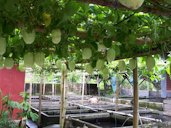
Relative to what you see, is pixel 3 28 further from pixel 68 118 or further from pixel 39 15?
pixel 68 118

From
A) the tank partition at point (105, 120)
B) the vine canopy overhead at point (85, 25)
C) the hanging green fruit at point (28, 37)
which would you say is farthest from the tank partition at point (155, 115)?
the hanging green fruit at point (28, 37)

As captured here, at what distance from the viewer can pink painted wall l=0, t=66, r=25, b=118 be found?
19.5 feet

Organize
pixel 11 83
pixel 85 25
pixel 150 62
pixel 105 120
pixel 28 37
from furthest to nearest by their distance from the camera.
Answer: pixel 105 120, pixel 11 83, pixel 150 62, pixel 85 25, pixel 28 37

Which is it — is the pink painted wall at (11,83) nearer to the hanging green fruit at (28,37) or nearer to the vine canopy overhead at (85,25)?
the vine canopy overhead at (85,25)

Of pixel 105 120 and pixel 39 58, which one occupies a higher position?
pixel 39 58

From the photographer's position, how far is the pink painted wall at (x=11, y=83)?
596 cm

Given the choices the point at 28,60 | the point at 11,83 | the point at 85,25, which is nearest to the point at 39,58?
the point at 28,60

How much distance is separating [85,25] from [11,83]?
13.1 feet

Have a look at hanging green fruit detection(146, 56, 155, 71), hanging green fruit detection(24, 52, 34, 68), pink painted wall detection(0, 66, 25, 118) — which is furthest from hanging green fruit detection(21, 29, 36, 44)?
pink painted wall detection(0, 66, 25, 118)

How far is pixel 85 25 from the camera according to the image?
242cm

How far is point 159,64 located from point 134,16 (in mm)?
3234

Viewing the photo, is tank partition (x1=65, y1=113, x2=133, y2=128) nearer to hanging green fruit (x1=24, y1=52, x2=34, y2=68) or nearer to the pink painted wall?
the pink painted wall

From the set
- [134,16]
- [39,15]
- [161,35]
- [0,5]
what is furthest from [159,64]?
[0,5]

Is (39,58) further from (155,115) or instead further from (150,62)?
(155,115)
